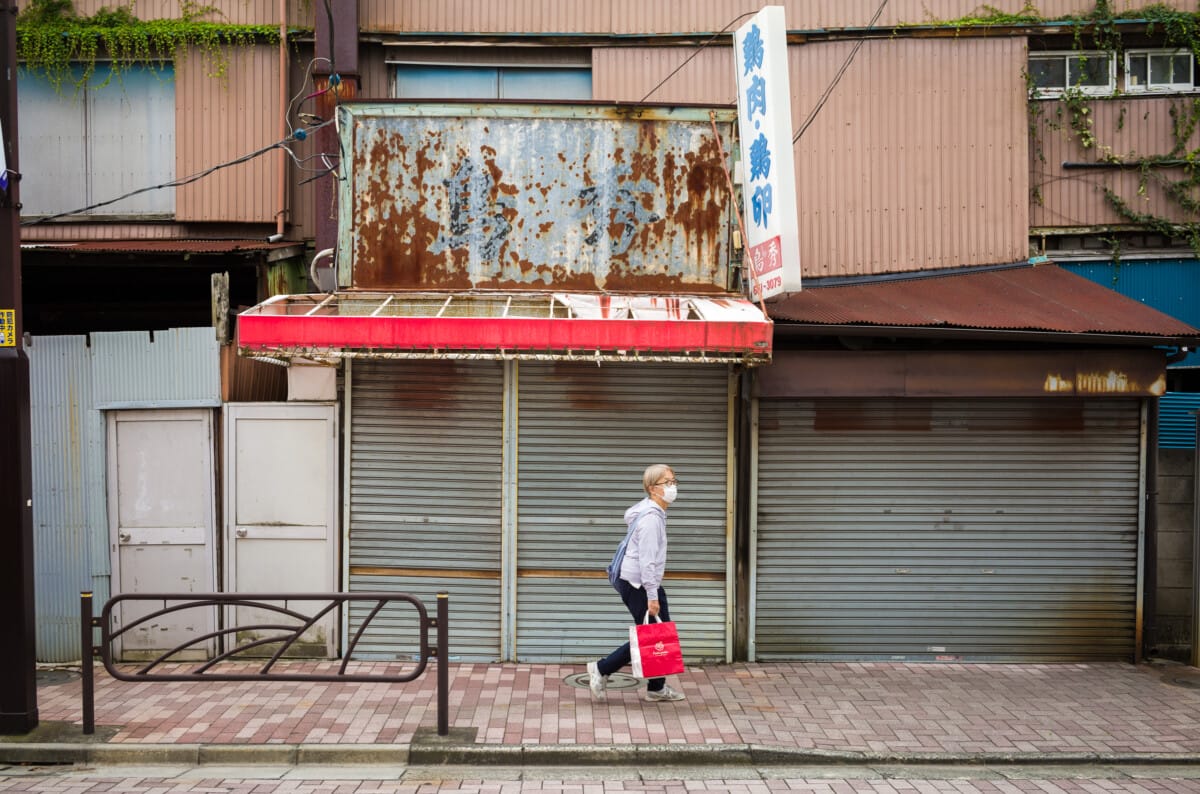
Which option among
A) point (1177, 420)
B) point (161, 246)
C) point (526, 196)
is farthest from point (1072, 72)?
point (161, 246)

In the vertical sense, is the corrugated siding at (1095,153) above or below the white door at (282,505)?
above

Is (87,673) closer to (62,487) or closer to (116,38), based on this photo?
(62,487)

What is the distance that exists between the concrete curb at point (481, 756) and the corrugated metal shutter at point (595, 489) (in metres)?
2.57

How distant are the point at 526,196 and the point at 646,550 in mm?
3830

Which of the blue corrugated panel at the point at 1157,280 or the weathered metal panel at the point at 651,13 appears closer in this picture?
the blue corrugated panel at the point at 1157,280

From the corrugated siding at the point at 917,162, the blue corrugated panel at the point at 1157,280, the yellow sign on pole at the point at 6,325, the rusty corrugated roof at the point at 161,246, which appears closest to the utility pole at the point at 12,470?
the yellow sign on pole at the point at 6,325

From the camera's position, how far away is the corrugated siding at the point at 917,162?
441 inches

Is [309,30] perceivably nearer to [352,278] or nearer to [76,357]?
[352,278]

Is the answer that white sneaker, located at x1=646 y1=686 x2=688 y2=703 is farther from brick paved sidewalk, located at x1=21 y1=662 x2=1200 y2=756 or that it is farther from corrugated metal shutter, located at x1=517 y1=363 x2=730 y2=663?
corrugated metal shutter, located at x1=517 y1=363 x2=730 y2=663

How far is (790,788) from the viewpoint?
657 centimetres

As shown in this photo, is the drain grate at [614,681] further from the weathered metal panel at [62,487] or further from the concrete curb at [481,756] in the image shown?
the weathered metal panel at [62,487]

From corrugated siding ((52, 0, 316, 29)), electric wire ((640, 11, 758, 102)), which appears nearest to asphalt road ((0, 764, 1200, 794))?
electric wire ((640, 11, 758, 102))

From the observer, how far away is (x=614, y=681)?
888 centimetres

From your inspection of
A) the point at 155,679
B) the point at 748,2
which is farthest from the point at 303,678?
the point at 748,2
